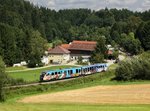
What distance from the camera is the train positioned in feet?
211

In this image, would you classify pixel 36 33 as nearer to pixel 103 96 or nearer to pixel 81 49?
pixel 81 49

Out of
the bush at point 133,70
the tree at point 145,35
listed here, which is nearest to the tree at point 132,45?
the tree at point 145,35

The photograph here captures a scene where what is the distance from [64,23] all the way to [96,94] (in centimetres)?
14623

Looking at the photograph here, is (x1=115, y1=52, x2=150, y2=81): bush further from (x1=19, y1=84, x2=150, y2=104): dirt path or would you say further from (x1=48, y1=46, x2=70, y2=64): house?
(x1=48, y1=46, x2=70, y2=64): house

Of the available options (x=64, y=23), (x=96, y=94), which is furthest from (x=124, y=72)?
(x=64, y=23)

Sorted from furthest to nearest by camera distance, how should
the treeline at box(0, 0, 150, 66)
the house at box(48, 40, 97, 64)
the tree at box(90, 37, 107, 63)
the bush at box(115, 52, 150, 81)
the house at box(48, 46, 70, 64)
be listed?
the house at box(48, 40, 97, 64) → the house at box(48, 46, 70, 64) → the treeline at box(0, 0, 150, 66) → the tree at box(90, 37, 107, 63) → the bush at box(115, 52, 150, 81)

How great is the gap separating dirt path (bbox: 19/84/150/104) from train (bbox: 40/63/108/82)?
8376 millimetres

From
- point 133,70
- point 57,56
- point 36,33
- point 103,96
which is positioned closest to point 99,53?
point 57,56

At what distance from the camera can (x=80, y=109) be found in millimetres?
36250

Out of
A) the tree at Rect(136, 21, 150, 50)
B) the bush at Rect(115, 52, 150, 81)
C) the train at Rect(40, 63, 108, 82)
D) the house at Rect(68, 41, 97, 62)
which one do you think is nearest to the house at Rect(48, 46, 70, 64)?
the house at Rect(68, 41, 97, 62)

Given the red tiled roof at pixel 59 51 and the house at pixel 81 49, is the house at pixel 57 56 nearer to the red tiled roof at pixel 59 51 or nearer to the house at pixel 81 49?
the red tiled roof at pixel 59 51

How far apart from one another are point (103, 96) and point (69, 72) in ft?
65.0

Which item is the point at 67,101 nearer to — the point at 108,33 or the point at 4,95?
the point at 4,95

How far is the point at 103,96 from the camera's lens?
50.4m
